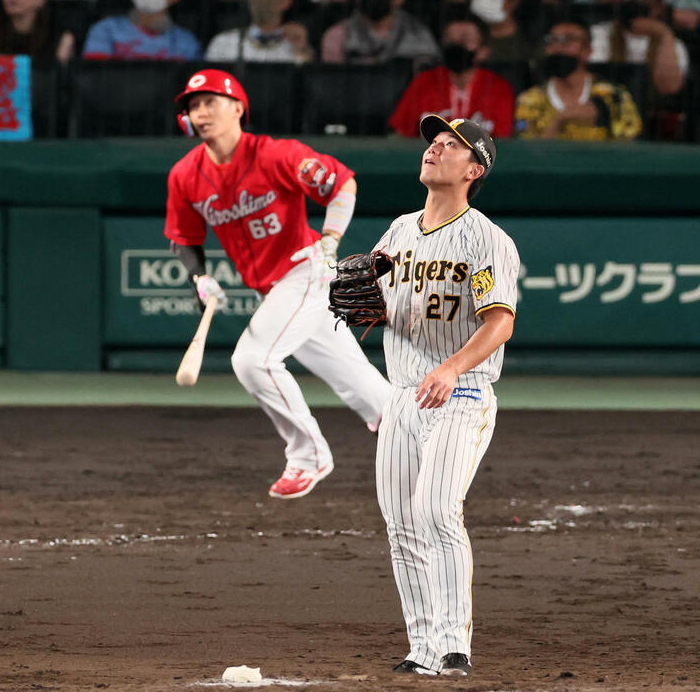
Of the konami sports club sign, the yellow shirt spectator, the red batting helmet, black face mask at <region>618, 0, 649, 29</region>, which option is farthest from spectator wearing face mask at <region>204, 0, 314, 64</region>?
the red batting helmet

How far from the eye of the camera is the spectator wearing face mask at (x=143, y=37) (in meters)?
11.9

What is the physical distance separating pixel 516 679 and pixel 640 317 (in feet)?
26.2

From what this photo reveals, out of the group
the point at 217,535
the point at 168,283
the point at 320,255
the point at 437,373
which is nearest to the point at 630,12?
the point at 168,283

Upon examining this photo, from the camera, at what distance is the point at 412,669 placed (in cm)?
412

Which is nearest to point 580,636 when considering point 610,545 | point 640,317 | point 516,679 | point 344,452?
point 516,679

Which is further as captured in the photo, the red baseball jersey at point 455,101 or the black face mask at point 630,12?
the black face mask at point 630,12

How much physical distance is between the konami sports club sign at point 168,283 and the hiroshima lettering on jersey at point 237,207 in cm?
424

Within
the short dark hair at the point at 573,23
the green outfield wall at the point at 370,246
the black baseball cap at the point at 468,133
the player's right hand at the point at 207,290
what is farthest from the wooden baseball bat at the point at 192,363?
Result: the short dark hair at the point at 573,23

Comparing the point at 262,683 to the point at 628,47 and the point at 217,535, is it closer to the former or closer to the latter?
the point at 217,535

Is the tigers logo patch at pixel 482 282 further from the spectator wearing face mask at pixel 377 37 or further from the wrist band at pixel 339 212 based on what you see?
the spectator wearing face mask at pixel 377 37

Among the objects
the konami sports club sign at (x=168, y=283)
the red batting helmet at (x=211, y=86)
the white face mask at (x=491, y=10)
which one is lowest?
the konami sports club sign at (x=168, y=283)

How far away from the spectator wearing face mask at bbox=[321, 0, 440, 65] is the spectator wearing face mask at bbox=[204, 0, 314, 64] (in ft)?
Answer: 0.69

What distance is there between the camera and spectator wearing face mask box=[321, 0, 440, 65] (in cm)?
1189

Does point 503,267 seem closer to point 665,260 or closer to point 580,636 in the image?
point 580,636
